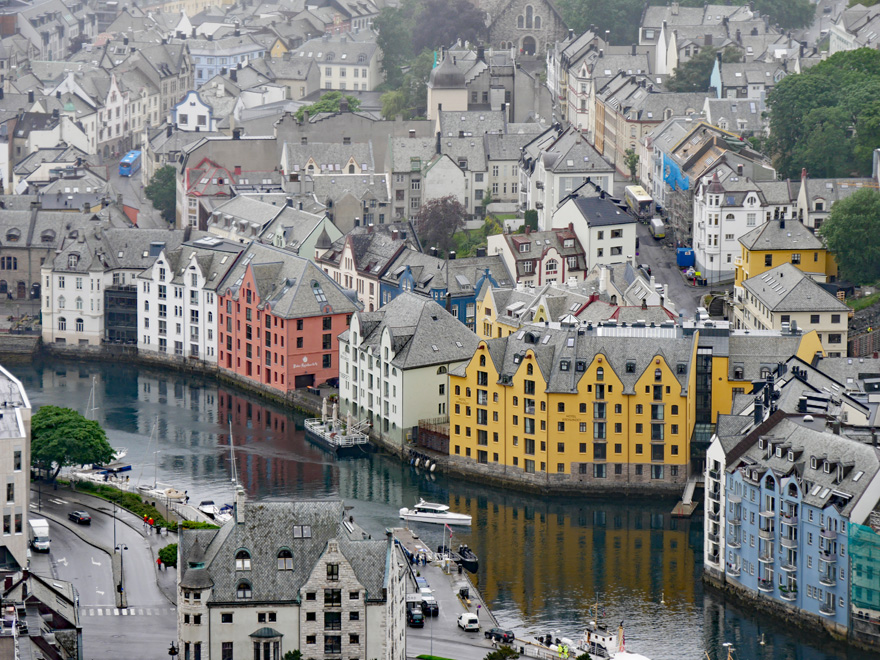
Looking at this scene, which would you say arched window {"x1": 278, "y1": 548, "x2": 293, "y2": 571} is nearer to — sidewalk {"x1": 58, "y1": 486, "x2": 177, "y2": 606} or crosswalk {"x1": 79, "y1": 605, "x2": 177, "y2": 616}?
crosswalk {"x1": 79, "y1": 605, "x2": 177, "y2": 616}

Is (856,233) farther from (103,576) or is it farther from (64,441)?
(103,576)

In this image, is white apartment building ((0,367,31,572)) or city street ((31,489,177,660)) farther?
white apartment building ((0,367,31,572))

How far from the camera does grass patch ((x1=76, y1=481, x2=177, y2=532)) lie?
160 metres

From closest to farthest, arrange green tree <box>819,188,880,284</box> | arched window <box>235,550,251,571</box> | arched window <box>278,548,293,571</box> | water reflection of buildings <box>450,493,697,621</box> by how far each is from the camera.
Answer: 1. arched window <box>278,548,293,571</box>
2. arched window <box>235,550,251,571</box>
3. water reflection of buildings <box>450,493,697,621</box>
4. green tree <box>819,188,880,284</box>

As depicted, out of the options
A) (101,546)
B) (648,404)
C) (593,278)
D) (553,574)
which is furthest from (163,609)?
(593,278)

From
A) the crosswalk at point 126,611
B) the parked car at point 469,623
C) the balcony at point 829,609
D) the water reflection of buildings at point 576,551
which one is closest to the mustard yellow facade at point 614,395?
the water reflection of buildings at point 576,551

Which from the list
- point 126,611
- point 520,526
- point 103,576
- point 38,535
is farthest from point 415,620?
point 38,535

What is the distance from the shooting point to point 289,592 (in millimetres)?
128875

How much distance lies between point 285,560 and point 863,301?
81.6m

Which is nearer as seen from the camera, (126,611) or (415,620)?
(126,611)

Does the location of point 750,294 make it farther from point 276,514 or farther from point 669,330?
point 276,514

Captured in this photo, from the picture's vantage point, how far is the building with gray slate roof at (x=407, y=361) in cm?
18138

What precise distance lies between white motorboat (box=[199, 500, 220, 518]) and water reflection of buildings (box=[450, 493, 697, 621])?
17544 mm

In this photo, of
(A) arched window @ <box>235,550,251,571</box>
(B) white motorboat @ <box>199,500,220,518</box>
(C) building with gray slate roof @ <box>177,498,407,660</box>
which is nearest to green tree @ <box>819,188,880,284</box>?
(B) white motorboat @ <box>199,500,220,518</box>
